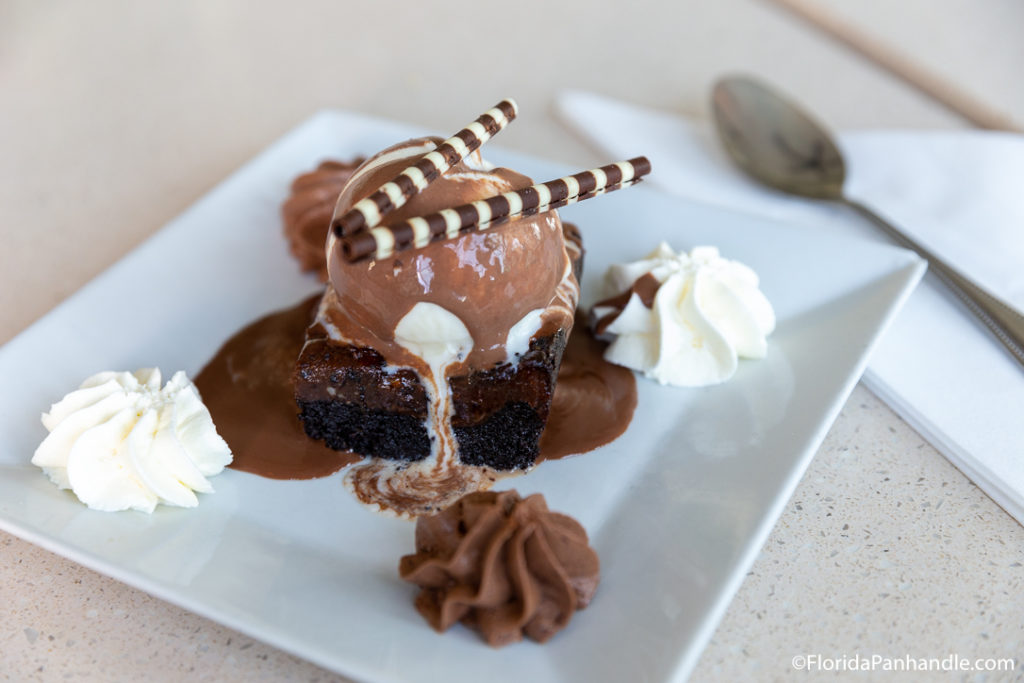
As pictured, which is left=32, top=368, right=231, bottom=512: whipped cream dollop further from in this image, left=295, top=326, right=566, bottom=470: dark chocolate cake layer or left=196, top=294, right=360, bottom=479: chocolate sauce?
left=295, top=326, right=566, bottom=470: dark chocolate cake layer

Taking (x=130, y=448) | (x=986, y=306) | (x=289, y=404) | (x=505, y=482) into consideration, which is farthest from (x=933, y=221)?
(x=130, y=448)

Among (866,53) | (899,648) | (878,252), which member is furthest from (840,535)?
(866,53)

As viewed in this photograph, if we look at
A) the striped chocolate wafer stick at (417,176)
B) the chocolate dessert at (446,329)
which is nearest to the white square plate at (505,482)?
the chocolate dessert at (446,329)

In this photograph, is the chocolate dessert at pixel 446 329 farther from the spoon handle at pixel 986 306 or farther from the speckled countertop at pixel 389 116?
the spoon handle at pixel 986 306

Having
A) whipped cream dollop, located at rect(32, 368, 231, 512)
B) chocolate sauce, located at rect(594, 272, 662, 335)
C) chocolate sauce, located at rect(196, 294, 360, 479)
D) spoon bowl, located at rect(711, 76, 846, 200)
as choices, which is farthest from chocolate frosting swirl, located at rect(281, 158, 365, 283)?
spoon bowl, located at rect(711, 76, 846, 200)

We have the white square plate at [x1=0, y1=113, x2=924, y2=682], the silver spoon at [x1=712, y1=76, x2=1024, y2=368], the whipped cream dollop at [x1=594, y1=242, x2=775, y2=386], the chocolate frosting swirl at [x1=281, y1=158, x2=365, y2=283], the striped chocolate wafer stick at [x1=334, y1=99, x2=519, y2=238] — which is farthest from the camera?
the silver spoon at [x1=712, y1=76, x2=1024, y2=368]
